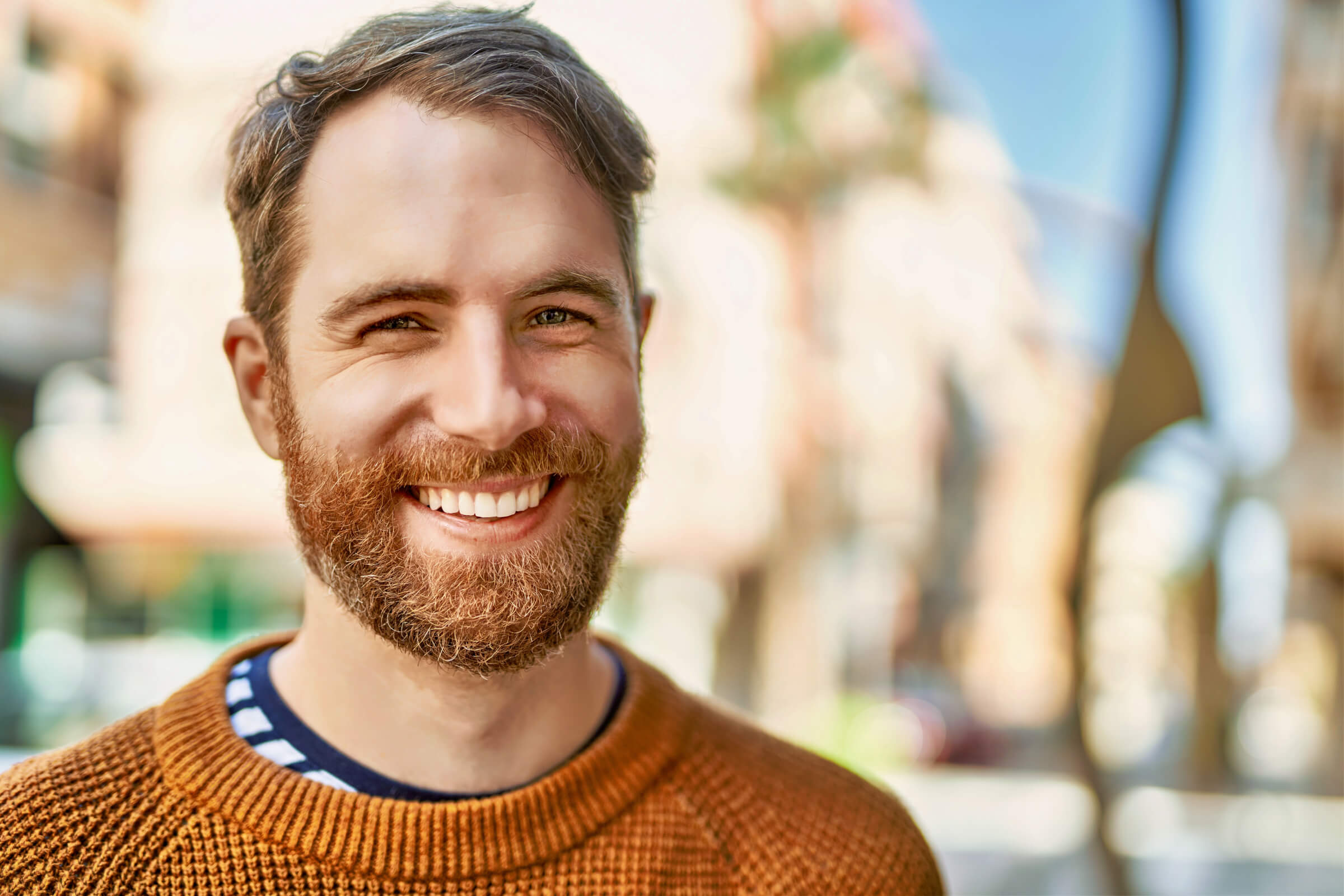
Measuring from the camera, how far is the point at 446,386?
4.91 feet

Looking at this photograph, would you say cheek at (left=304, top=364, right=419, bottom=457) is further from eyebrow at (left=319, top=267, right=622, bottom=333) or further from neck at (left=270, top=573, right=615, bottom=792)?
neck at (left=270, top=573, right=615, bottom=792)

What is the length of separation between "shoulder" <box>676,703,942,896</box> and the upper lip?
500 mm

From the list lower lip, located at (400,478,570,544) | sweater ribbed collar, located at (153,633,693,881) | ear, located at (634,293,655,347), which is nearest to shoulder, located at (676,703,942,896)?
sweater ribbed collar, located at (153,633,693,881)

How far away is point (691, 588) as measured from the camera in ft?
55.6

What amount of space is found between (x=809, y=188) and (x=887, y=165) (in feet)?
2.31

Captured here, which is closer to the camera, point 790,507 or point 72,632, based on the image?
point 790,507

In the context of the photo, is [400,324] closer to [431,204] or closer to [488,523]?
[431,204]

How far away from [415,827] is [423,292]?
2.09 ft

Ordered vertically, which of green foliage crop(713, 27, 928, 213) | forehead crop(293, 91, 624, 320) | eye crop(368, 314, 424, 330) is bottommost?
eye crop(368, 314, 424, 330)

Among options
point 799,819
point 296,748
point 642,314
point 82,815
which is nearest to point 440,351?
point 642,314

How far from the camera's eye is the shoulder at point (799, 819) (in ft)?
5.61

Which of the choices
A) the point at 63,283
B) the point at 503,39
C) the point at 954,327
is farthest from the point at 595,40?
the point at 503,39

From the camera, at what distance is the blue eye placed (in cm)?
157

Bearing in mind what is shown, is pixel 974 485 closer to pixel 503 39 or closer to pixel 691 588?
pixel 691 588
